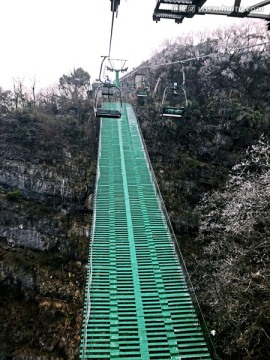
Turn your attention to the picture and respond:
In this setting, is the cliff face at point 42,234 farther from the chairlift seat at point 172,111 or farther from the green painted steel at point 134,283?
the chairlift seat at point 172,111

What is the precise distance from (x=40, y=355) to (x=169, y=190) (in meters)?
10.3

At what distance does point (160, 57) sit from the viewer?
126ft

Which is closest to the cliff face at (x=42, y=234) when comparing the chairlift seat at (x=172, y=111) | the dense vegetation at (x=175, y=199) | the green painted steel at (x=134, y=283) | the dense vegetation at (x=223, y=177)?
the dense vegetation at (x=175, y=199)

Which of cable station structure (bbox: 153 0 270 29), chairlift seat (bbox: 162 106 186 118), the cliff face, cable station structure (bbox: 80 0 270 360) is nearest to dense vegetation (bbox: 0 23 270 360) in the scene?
the cliff face

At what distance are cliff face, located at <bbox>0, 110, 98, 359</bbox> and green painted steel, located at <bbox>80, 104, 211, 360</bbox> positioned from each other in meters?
1.39

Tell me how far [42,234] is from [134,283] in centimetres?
581

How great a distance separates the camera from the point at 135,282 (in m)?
12.0

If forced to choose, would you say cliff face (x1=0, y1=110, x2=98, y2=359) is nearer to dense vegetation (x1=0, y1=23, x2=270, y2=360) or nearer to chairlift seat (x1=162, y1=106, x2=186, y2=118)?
dense vegetation (x1=0, y1=23, x2=270, y2=360)

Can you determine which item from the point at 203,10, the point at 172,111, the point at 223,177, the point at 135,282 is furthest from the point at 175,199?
the point at 203,10

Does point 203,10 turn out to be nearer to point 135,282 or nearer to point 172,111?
point 135,282

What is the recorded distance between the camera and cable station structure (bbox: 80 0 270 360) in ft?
31.1

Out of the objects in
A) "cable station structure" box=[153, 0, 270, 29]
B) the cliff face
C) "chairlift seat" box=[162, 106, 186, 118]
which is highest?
"cable station structure" box=[153, 0, 270, 29]

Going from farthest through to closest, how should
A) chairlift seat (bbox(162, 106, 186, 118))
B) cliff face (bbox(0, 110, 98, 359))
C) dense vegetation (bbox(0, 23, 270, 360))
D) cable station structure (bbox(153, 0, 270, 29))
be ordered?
chairlift seat (bbox(162, 106, 186, 118)) < cliff face (bbox(0, 110, 98, 359)) < dense vegetation (bbox(0, 23, 270, 360)) < cable station structure (bbox(153, 0, 270, 29))

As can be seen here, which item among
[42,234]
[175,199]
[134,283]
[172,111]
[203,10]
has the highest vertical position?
[203,10]
